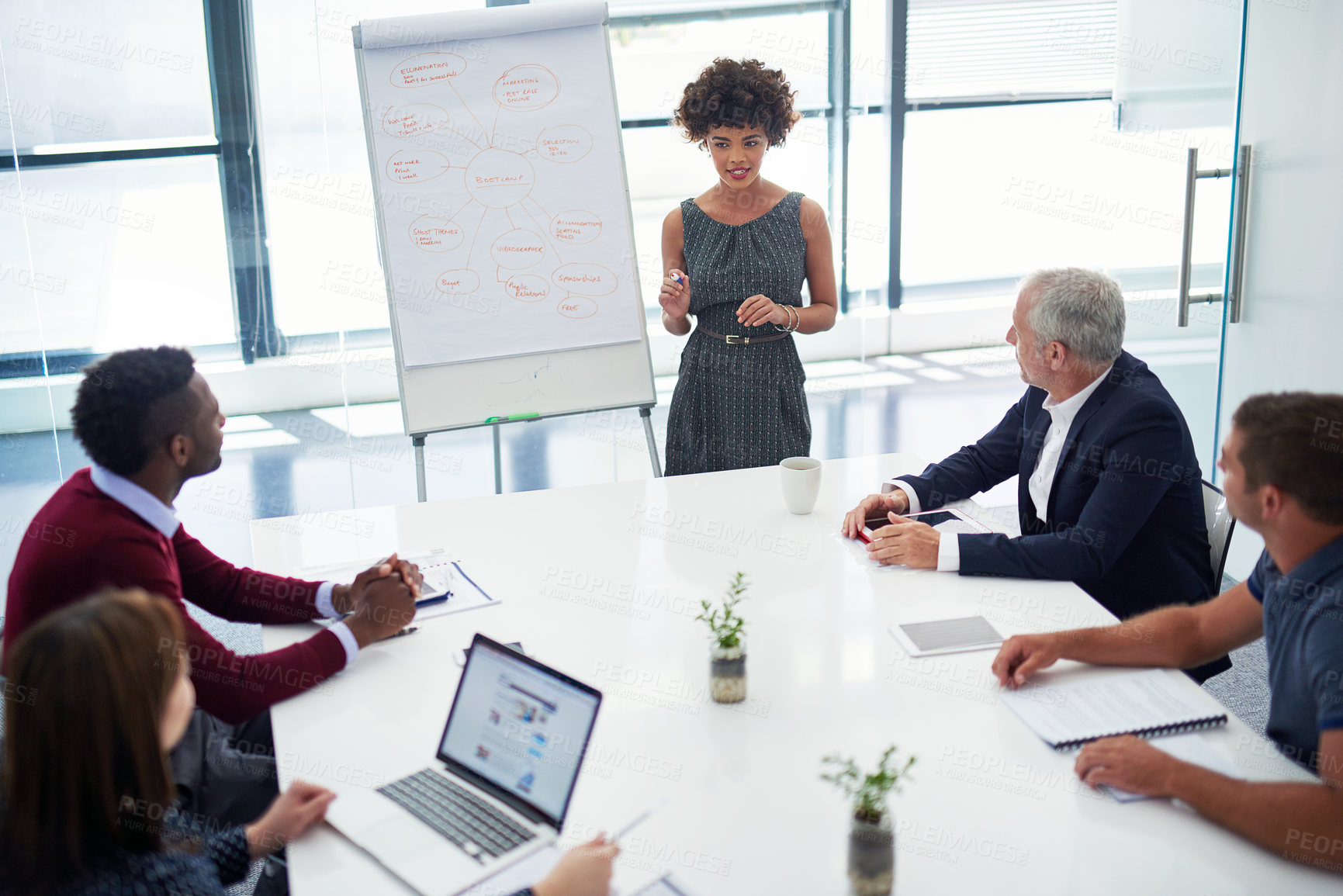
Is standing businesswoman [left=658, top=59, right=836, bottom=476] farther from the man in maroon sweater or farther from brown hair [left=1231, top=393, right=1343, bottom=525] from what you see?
brown hair [left=1231, top=393, right=1343, bottom=525]

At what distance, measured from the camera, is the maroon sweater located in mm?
1664

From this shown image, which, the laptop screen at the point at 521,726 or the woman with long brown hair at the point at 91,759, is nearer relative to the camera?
the woman with long brown hair at the point at 91,759

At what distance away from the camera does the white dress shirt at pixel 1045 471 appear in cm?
206

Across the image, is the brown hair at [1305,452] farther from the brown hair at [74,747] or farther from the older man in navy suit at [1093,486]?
the brown hair at [74,747]

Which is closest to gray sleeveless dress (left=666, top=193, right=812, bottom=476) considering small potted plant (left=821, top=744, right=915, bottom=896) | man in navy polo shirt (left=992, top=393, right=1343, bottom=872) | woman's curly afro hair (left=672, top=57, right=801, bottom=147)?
woman's curly afro hair (left=672, top=57, right=801, bottom=147)

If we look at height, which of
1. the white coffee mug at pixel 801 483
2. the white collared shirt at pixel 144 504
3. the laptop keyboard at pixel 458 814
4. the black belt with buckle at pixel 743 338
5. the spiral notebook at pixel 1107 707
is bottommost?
the laptop keyboard at pixel 458 814

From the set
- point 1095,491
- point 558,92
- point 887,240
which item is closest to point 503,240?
point 558,92

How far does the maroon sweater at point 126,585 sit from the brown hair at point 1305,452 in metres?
1.40

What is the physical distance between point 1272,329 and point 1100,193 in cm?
345

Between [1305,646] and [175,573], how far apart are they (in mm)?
1724

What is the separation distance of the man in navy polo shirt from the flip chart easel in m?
1.86

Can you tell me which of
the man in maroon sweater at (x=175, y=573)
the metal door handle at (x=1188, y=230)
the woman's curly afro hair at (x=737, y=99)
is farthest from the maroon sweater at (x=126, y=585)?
the metal door handle at (x=1188, y=230)

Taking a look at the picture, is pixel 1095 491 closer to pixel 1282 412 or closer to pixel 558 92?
pixel 1282 412

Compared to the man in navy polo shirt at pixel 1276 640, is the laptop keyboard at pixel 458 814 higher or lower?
lower
